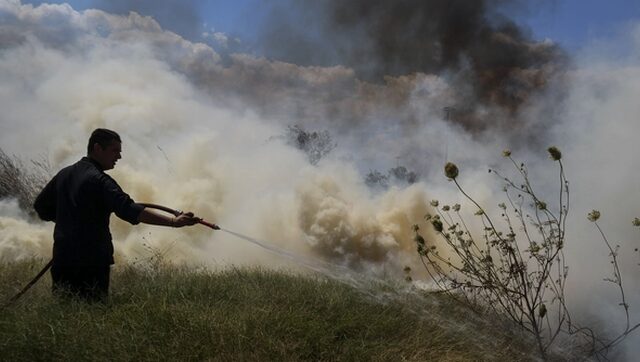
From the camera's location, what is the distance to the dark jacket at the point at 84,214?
4668mm

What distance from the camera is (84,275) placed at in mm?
4844

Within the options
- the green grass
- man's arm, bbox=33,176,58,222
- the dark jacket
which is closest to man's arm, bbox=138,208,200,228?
the dark jacket

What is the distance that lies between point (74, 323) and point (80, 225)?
818 millimetres

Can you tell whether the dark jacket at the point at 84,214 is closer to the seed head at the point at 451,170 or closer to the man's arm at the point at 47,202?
the man's arm at the point at 47,202

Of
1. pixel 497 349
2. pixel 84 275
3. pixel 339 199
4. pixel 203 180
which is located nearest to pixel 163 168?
pixel 203 180

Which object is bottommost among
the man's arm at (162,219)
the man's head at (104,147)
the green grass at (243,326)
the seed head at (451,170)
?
the green grass at (243,326)

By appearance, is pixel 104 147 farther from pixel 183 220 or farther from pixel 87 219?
pixel 183 220

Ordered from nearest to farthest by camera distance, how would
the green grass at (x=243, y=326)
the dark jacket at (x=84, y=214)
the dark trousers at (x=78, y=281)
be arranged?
1. the green grass at (x=243, y=326)
2. the dark jacket at (x=84, y=214)
3. the dark trousers at (x=78, y=281)

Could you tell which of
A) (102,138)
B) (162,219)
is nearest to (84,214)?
(102,138)

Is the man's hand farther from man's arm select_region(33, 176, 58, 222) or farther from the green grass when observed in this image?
man's arm select_region(33, 176, 58, 222)

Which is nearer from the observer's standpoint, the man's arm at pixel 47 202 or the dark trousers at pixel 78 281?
the dark trousers at pixel 78 281

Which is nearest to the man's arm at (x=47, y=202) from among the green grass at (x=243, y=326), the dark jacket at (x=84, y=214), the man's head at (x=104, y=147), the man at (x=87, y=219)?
the man at (x=87, y=219)

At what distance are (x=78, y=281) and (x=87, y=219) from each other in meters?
0.57

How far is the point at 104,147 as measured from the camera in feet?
16.1
